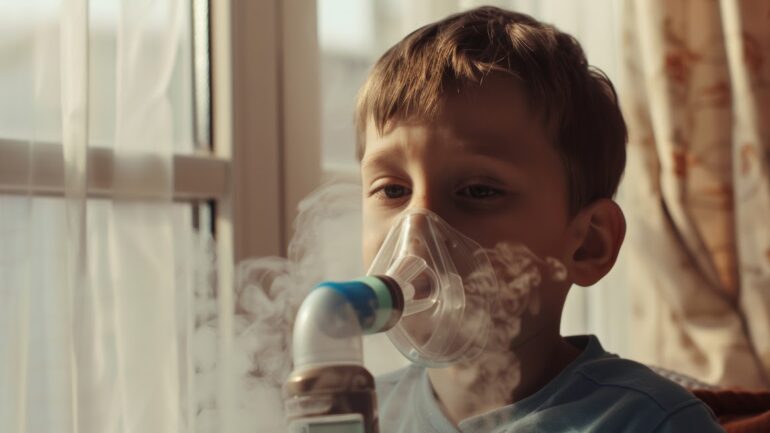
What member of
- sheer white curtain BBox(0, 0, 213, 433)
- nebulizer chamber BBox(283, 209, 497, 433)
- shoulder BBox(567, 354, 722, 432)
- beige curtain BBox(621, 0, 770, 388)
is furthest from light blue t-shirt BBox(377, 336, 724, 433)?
beige curtain BBox(621, 0, 770, 388)

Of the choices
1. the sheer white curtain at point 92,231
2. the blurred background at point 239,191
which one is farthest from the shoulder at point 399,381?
the sheer white curtain at point 92,231

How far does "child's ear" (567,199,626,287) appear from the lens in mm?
1258

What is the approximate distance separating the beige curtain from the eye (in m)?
1.00

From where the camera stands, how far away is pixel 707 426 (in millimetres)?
1098

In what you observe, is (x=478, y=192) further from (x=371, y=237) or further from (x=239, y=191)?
(x=239, y=191)

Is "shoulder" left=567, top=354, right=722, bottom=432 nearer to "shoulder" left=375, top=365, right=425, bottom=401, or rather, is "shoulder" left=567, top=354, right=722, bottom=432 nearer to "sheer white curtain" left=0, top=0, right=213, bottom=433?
"shoulder" left=375, top=365, right=425, bottom=401

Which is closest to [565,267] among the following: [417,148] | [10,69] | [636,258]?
[417,148]

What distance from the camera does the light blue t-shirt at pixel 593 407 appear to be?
43.4 inches

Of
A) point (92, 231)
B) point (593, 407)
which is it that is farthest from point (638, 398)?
→ point (92, 231)

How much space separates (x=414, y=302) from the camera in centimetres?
105

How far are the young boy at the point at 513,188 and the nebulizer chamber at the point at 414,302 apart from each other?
3 cm

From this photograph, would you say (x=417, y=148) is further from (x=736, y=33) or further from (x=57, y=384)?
(x=736, y=33)

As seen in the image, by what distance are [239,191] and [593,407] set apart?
2.56 feet

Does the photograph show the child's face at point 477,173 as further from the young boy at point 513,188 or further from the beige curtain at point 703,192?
the beige curtain at point 703,192
